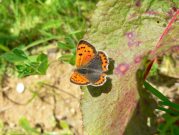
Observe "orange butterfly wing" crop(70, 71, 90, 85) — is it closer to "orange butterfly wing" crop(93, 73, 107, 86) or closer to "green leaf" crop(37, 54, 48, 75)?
"orange butterfly wing" crop(93, 73, 107, 86)

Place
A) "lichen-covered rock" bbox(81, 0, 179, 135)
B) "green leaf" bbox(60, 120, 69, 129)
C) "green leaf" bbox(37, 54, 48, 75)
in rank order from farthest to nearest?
"green leaf" bbox(60, 120, 69, 129) < "green leaf" bbox(37, 54, 48, 75) < "lichen-covered rock" bbox(81, 0, 179, 135)

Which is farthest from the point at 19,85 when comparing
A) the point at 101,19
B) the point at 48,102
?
the point at 101,19

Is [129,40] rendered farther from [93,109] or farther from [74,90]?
[74,90]

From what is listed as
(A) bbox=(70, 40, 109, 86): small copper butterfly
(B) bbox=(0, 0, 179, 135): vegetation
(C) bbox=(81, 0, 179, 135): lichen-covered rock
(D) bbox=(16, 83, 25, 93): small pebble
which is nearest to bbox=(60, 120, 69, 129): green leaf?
(B) bbox=(0, 0, 179, 135): vegetation

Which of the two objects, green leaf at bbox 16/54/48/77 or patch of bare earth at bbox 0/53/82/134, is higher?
green leaf at bbox 16/54/48/77

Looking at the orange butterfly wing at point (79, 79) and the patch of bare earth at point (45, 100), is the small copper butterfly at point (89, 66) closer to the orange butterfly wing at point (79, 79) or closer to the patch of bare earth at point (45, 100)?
the orange butterfly wing at point (79, 79)

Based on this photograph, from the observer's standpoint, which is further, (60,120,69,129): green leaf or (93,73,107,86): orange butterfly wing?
(60,120,69,129): green leaf

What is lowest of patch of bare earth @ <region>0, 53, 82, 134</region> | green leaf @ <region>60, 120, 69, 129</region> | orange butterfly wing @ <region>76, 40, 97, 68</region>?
green leaf @ <region>60, 120, 69, 129</region>

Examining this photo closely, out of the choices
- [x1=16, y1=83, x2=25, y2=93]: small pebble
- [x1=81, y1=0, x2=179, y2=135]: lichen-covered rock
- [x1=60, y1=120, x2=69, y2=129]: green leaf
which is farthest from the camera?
[x1=16, y1=83, x2=25, y2=93]: small pebble
